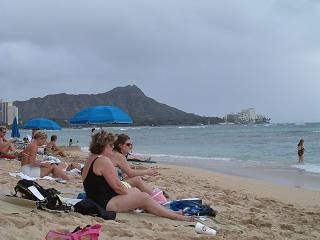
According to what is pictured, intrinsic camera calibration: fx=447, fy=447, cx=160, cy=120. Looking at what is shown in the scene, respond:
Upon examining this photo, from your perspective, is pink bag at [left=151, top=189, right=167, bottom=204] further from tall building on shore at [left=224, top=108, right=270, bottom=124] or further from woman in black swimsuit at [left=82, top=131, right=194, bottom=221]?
tall building on shore at [left=224, top=108, right=270, bottom=124]

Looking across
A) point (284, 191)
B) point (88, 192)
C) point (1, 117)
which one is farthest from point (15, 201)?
point (1, 117)

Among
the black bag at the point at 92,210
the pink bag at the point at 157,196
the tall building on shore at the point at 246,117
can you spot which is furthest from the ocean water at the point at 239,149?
the tall building on shore at the point at 246,117

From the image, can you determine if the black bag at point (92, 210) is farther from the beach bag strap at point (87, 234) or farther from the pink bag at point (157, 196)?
the pink bag at point (157, 196)

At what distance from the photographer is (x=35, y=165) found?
7480 mm

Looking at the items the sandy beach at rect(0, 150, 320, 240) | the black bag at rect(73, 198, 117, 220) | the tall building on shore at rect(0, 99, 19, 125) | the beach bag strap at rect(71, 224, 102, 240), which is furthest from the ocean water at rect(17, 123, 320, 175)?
the beach bag strap at rect(71, 224, 102, 240)

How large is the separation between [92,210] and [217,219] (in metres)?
1.58

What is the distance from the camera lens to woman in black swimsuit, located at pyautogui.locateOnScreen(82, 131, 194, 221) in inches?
181

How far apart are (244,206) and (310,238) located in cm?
178

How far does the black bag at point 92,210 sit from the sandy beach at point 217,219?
10 centimetres

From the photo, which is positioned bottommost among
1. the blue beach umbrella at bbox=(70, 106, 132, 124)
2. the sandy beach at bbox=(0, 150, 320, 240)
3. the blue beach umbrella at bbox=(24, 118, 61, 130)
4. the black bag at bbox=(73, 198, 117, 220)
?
the sandy beach at bbox=(0, 150, 320, 240)

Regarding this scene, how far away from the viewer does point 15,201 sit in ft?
14.7

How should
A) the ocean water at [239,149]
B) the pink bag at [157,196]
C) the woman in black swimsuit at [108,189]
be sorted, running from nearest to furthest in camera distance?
the woman in black swimsuit at [108,189] → the pink bag at [157,196] → the ocean water at [239,149]

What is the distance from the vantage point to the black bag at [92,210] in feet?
14.6

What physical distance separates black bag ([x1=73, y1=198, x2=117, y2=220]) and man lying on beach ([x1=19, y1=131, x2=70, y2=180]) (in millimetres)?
3182
